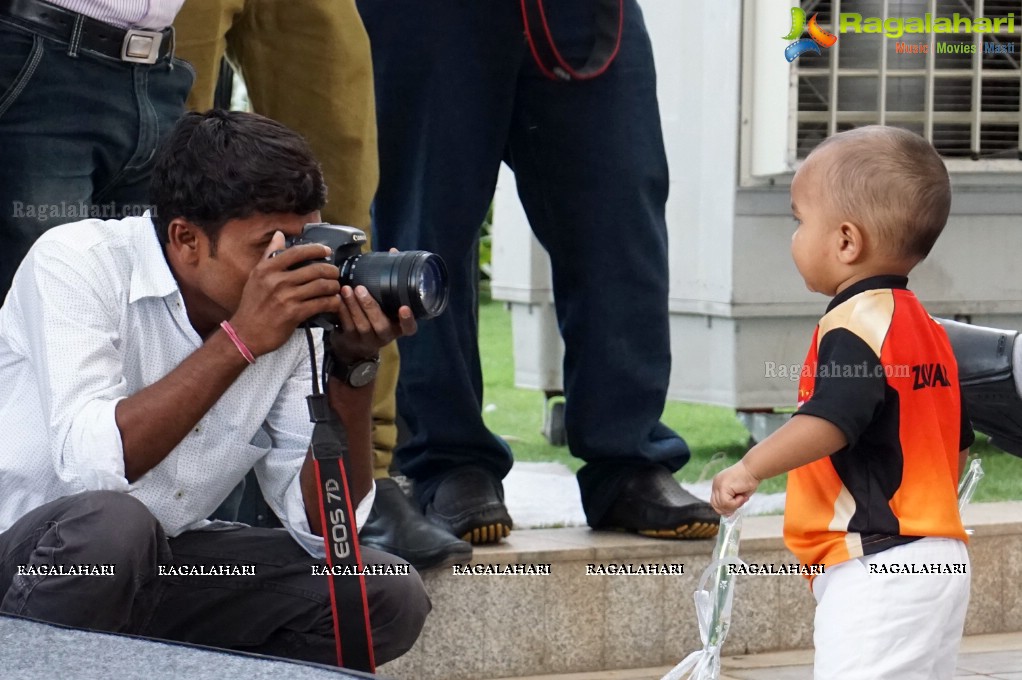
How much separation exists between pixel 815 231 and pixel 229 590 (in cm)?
97

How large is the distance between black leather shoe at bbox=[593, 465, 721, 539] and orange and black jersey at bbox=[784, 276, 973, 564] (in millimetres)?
789

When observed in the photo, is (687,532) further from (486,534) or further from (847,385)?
(847,385)

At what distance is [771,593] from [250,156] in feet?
4.66

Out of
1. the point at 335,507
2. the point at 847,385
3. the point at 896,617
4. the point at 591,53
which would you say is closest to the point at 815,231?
the point at 847,385

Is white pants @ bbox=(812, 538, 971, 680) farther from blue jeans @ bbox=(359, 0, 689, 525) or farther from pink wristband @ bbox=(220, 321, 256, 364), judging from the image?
blue jeans @ bbox=(359, 0, 689, 525)

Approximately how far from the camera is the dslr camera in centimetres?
193

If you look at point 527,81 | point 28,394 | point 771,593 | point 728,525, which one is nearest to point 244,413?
point 28,394

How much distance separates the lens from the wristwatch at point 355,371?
2.04 meters

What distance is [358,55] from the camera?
9.07ft

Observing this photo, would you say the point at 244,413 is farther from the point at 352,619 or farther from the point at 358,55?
the point at 358,55

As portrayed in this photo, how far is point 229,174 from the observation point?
6.82 feet

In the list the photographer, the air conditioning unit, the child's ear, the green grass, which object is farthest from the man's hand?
the air conditioning unit

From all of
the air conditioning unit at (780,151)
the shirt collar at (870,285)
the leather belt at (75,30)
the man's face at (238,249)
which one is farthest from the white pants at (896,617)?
the air conditioning unit at (780,151)

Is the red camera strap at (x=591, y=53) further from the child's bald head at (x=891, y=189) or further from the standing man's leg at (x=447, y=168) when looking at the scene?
the child's bald head at (x=891, y=189)
